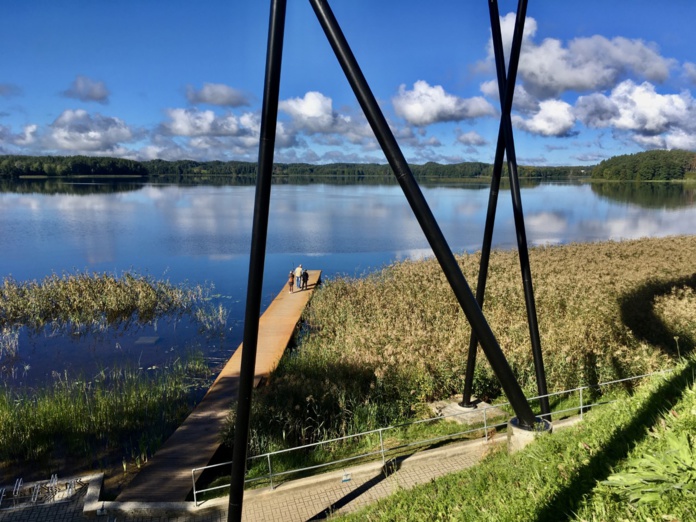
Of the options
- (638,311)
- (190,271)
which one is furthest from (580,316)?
(190,271)

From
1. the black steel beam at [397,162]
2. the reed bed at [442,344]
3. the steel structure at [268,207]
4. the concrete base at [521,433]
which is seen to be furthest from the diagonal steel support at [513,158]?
the reed bed at [442,344]

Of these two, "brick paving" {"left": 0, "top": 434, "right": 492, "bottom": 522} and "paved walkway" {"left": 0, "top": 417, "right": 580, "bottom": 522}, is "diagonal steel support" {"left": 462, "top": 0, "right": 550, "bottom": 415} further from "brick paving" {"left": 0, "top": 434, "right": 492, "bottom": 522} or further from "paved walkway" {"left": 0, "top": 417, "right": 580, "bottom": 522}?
"brick paving" {"left": 0, "top": 434, "right": 492, "bottom": 522}

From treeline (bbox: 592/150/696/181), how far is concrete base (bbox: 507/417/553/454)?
186297 mm

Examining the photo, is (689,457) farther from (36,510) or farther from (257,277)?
(36,510)

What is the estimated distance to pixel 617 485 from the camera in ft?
14.1

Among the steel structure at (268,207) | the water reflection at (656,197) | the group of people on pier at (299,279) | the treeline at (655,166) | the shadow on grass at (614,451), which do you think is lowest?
the group of people on pier at (299,279)

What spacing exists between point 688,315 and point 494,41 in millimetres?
9318

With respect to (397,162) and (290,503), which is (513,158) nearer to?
(397,162)

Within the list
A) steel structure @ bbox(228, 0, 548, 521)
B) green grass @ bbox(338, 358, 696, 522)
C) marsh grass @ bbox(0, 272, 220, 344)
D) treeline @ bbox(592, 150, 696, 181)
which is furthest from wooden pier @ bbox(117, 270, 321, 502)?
treeline @ bbox(592, 150, 696, 181)

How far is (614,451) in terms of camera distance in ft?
16.7

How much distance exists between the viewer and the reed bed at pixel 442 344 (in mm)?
10273

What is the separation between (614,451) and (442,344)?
7953 millimetres

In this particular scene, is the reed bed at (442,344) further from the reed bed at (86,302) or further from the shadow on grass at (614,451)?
the reed bed at (86,302)

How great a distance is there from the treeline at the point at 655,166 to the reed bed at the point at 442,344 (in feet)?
556
